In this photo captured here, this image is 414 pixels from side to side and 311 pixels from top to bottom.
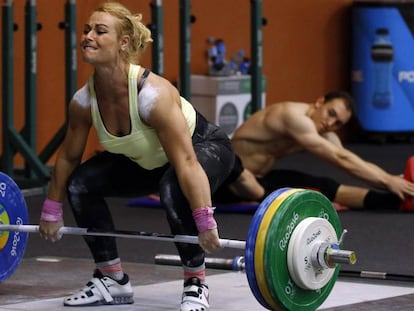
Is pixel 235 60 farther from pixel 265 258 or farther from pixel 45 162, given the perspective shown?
pixel 265 258

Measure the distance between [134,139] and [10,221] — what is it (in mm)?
699

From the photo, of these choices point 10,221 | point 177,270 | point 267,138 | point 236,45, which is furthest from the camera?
point 236,45

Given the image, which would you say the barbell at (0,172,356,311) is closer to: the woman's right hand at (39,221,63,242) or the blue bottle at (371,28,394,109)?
the woman's right hand at (39,221,63,242)

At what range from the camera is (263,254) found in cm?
373

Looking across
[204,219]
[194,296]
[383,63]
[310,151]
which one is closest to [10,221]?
[194,296]

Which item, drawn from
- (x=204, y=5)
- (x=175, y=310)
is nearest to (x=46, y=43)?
(x=204, y=5)

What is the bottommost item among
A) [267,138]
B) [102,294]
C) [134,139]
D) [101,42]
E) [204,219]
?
[102,294]

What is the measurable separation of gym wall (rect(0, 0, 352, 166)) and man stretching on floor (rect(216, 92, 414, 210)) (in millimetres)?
2258

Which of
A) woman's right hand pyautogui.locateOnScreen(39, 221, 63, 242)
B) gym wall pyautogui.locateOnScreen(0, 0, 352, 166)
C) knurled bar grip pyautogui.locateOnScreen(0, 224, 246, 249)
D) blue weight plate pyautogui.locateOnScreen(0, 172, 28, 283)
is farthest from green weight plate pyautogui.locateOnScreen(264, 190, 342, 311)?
gym wall pyautogui.locateOnScreen(0, 0, 352, 166)

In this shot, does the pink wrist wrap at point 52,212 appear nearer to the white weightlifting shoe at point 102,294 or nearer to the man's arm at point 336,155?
the white weightlifting shoe at point 102,294

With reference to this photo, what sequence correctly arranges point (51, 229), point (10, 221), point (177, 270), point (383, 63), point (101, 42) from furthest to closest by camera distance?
point (383, 63) < point (177, 270) < point (10, 221) < point (51, 229) < point (101, 42)

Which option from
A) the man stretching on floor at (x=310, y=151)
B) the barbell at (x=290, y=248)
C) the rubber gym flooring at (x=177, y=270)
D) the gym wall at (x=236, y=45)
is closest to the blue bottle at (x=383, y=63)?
the gym wall at (x=236, y=45)

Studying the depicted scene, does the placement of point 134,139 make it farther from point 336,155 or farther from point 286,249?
point 336,155

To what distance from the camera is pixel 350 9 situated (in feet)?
36.3
